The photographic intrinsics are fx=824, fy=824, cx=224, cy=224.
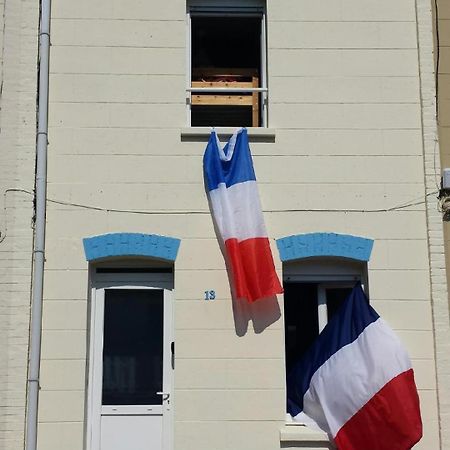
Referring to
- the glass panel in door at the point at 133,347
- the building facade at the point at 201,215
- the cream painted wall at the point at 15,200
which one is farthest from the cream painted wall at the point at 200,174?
the glass panel in door at the point at 133,347

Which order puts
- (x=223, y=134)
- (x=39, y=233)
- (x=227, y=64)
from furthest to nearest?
(x=227, y=64) → (x=223, y=134) → (x=39, y=233)

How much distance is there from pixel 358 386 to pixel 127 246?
2.73 m

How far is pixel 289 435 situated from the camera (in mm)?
8156

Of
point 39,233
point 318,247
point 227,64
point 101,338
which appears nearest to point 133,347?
point 101,338

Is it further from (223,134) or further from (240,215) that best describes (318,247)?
(223,134)

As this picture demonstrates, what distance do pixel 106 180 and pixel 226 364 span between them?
7.55ft

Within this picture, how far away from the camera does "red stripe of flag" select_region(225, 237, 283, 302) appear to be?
8305 mm

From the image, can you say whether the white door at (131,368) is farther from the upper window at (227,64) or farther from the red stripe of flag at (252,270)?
the upper window at (227,64)

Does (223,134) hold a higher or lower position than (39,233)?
higher

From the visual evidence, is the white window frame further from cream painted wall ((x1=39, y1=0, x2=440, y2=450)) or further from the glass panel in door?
cream painted wall ((x1=39, y1=0, x2=440, y2=450))

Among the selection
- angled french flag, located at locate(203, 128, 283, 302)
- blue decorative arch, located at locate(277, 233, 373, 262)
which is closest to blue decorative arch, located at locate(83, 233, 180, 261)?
angled french flag, located at locate(203, 128, 283, 302)

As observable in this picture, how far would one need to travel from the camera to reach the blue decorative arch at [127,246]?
28.0 feet

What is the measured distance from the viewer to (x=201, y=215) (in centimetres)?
866

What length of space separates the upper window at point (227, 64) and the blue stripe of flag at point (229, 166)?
0.51 m
